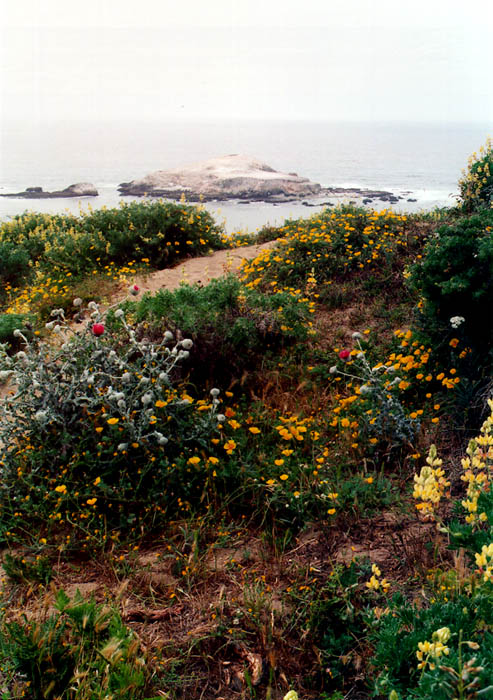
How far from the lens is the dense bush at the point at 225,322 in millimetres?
5258

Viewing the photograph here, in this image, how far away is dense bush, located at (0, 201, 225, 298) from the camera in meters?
9.48

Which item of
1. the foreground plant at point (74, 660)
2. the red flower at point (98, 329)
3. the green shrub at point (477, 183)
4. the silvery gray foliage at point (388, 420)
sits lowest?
the foreground plant at point (74, 660)

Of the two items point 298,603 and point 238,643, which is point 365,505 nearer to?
point 298,603

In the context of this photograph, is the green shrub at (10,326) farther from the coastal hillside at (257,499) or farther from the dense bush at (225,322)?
the dense bush at (225,322)

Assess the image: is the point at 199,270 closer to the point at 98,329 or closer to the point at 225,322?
the point at 225,322

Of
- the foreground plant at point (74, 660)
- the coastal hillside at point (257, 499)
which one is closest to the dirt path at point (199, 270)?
the coastal hillside at point (257, 499)

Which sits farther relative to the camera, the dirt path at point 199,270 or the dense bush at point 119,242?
the dense bush at point 119,242

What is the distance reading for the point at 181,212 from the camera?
33.5 ft

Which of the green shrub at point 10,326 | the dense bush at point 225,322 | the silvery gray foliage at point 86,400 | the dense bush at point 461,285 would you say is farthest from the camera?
the green shrub at point 10,326

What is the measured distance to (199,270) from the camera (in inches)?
350

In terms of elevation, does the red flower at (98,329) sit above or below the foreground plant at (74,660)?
above

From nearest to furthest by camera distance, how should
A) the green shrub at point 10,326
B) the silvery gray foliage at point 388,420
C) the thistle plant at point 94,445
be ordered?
the thistle plant at point 94,445, the silvery gray foliage at point 388,420, the green shrub at point 10,326

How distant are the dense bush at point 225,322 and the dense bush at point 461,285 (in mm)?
1551

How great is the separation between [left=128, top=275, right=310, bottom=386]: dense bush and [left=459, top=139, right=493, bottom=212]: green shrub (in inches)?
118
